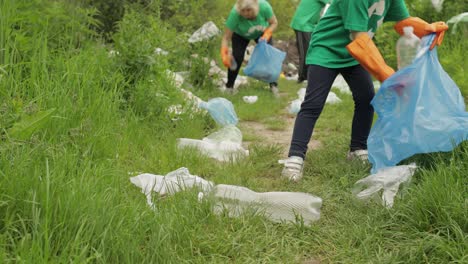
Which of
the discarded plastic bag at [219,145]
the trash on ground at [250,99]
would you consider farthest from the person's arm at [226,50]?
the discarded plastic bag at [219,145]

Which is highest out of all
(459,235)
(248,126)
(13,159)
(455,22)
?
(13,159)

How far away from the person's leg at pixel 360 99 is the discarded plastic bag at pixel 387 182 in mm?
731

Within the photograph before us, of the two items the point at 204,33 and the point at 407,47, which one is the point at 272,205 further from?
the point at 204,33

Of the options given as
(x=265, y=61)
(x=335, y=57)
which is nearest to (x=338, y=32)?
(x=335, y=57)

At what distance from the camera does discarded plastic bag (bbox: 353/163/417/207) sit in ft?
7.25

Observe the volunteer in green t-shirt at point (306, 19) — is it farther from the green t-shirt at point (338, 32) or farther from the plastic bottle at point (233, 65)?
the green t-shirt at point (338, 32)

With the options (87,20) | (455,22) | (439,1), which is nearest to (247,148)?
(87,20)

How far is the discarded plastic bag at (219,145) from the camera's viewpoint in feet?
10.3

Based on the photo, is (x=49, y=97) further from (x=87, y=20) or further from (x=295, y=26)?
(x=295, y=26)

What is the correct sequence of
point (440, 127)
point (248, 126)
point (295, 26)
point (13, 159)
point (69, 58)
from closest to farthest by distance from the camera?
point (13, 159) < point (440, 127) < point (69, 58) < point (248, 126) < point (295, 26)

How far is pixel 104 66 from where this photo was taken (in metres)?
3.38

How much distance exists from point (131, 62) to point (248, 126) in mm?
1331

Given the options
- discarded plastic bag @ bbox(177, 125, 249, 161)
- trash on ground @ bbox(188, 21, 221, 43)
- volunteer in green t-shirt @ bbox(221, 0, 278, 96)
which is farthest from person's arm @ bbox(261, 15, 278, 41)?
discarded plastic bag @ bbox(177, 125, 249, 161)

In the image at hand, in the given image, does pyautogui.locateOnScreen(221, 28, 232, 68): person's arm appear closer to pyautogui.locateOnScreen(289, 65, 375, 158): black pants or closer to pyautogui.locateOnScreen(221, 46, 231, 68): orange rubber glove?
pyautogui.locateOnScreen(221, 46, 231, 68): orange rubber glove
